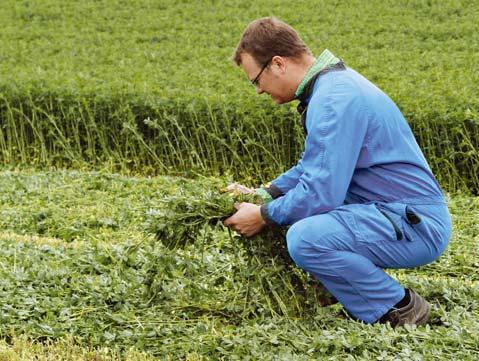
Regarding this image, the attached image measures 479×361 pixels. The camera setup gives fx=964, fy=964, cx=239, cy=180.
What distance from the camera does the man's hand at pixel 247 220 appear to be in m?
5.02

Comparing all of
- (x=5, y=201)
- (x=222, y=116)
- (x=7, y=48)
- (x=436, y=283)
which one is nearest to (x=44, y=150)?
(x=222, y=116)

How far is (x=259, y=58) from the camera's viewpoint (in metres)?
4.95

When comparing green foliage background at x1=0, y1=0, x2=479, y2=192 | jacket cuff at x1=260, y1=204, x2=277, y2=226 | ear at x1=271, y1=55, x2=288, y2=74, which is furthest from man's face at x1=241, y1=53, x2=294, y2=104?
green foliage background at x1=0, y1=0, x2=479, y2=192

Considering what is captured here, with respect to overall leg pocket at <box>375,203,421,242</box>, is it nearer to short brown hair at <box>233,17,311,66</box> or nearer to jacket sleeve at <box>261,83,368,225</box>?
jacket sleeve at <box>261,83,368,225</box>

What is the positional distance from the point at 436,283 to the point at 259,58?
1729mm

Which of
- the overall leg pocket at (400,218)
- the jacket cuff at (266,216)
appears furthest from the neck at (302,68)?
the overall leg pocket at (400,218)

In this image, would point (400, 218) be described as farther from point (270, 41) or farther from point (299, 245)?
point (270, 41)

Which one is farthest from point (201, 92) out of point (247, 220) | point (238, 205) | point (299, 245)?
point (299, 245)

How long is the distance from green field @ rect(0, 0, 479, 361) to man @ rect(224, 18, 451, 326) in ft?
0.80

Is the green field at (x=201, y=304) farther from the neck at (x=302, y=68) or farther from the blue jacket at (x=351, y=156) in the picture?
the neck at (x=302, y=68)

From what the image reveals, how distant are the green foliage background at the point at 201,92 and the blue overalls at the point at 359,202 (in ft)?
16.6

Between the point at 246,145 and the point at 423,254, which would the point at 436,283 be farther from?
the point at 246,145

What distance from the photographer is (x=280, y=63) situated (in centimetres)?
492

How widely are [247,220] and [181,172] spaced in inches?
262
